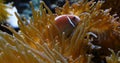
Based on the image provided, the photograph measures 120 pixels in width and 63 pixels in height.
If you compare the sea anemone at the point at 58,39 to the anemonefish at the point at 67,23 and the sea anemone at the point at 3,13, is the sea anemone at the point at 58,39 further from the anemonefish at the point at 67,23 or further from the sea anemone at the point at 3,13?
the sea anemone at the point at 3,13

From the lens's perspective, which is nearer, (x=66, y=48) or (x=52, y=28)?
(x=66, y=48)

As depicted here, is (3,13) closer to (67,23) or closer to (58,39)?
(67,23)

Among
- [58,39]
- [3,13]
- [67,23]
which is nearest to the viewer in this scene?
[58,39]

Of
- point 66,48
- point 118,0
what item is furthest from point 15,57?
point 118,0

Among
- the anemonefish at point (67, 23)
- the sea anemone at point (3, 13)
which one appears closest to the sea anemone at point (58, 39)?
the anemonefish at point (67, 23)

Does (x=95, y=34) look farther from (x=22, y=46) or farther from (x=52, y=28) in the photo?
(x=22, y=46)

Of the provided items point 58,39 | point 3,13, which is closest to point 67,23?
point 58,39

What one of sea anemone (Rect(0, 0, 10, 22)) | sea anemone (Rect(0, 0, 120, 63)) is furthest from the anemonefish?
sea anemone (Rect(0, 0, 10, 22))

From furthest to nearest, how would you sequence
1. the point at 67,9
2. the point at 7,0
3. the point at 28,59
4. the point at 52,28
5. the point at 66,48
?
the point at 7,0, the point at 67,9, the point at 52,28, the point at 66,48, the point at 28,59

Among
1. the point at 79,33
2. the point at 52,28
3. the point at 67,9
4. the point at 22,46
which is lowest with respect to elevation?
the point at 22,46
